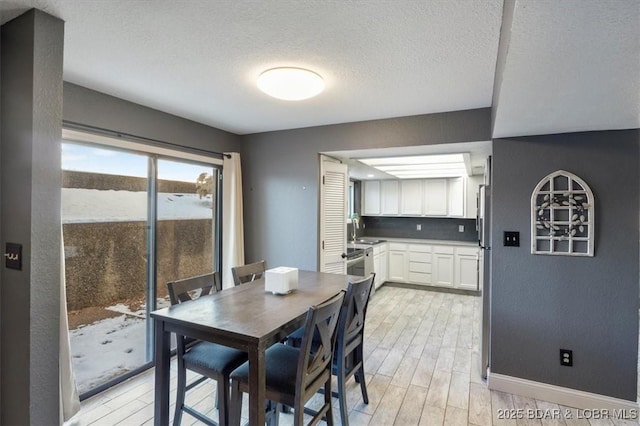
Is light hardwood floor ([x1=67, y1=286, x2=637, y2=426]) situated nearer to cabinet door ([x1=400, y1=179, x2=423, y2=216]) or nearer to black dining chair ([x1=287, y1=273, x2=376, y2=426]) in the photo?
black dining chair ([x1=287, y1=273, x2=376, y2=426])

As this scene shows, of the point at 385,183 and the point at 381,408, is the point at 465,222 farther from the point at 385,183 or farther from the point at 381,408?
the point at 381,408

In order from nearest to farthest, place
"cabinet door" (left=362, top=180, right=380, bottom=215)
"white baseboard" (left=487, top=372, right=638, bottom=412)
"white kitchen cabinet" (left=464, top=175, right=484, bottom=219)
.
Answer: "white baseboard" (left=487, top=372, right=638, bottom=412)
"white kitchen cabinet" (left=464, top=175, right=484, bottom=219)
"cabinet door" (left=362, top=180, right=380, bottom=215)

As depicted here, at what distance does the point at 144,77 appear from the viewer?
223 centimetres

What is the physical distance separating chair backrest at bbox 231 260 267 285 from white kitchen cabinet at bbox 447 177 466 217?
3.98 m

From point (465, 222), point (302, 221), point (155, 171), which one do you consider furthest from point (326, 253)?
point (465, 222)

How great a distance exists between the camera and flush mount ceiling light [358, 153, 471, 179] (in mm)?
3775

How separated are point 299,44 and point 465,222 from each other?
509cm

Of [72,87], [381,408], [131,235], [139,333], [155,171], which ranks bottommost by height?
[381,408]

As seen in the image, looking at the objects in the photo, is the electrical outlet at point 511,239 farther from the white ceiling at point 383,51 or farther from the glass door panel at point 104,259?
the glass door panel at point 104,259

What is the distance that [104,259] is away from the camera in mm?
2635

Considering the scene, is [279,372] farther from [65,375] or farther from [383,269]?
[383,269]

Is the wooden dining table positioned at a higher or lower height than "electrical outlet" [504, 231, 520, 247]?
lower

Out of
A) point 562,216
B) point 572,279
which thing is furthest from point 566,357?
point 562,216

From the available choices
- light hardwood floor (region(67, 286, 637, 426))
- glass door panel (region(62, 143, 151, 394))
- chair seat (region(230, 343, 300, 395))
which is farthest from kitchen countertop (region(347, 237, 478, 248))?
chair seat (region(230, 343, 300, 395))
